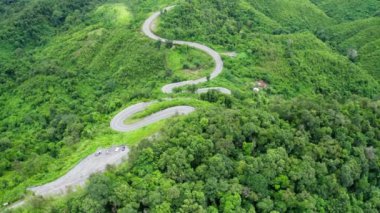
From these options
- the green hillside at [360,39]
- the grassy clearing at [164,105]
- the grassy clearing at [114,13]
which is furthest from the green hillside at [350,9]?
the grassy clearing at [164,105]

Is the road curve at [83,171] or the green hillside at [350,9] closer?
the road curve at [83,171]

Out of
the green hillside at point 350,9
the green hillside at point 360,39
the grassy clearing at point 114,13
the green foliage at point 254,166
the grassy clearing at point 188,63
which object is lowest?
the green hillside at point 360,39

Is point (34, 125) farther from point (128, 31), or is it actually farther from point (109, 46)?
point (128, 31)

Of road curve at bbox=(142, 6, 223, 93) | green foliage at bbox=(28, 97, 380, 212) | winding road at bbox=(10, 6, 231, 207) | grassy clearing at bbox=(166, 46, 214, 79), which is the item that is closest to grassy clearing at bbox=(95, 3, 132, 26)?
road curve at bbox=(142, 6, 223, 93)

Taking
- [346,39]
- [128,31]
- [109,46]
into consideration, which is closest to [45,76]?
[109,46]

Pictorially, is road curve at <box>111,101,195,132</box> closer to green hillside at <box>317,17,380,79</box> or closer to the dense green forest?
the dense green forest

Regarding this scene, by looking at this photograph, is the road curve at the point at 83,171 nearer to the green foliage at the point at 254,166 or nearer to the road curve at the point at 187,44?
the green foliage at the point at 254,166
